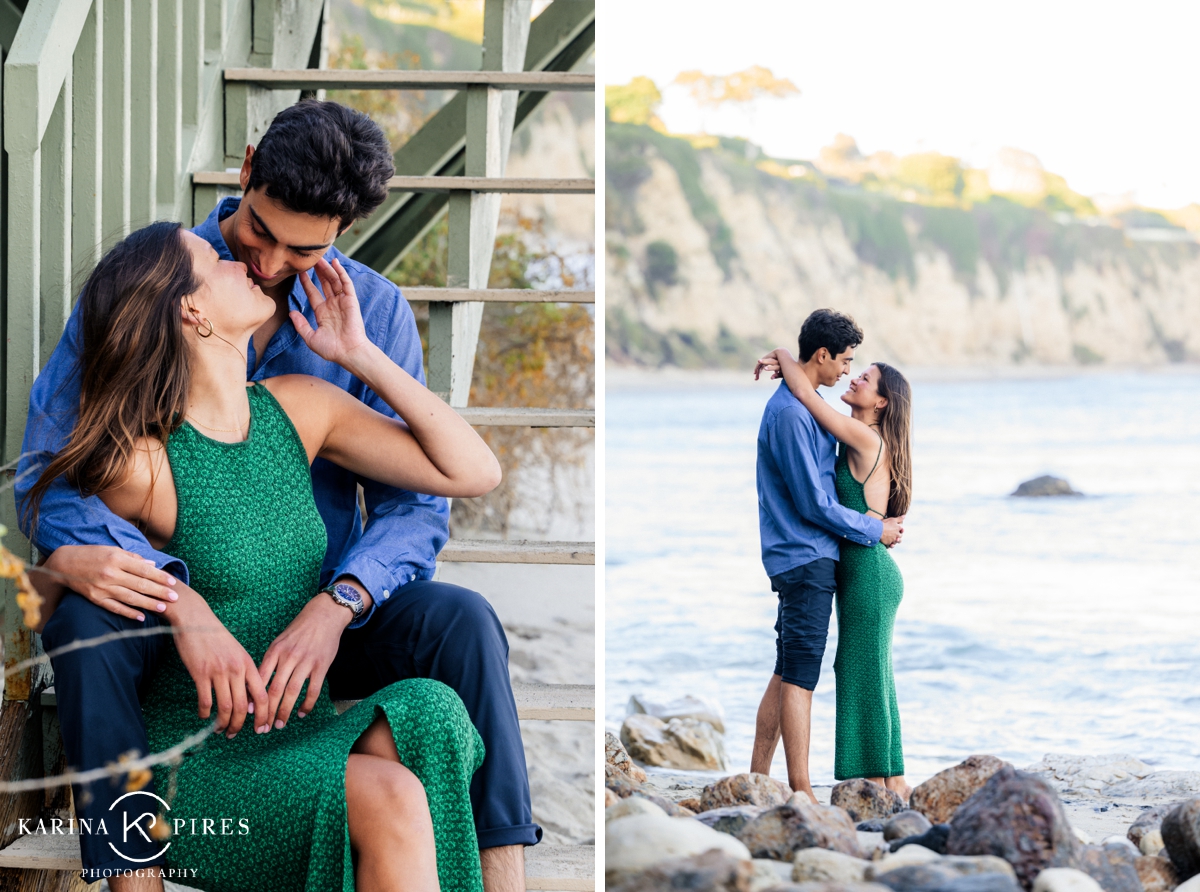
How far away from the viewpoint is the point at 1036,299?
3206 centimetres

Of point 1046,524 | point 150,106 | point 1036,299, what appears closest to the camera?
point 150,106

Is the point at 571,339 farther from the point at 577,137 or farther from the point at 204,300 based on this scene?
the point at 577,137

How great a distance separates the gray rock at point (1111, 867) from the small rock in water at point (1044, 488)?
1482 cm

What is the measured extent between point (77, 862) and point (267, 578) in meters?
0.56

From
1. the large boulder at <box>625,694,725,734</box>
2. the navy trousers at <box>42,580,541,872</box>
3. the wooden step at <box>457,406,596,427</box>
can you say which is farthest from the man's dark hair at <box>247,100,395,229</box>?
the large boulder at <box>625,694,725,734</box>

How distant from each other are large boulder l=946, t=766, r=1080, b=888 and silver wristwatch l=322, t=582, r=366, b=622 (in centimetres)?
94

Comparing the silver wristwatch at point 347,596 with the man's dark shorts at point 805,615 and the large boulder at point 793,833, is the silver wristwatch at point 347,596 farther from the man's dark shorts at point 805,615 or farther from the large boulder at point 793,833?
the man's dark shorts at point 805,615

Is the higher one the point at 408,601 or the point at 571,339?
the point at 571,339

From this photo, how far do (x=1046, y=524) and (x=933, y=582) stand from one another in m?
3.66

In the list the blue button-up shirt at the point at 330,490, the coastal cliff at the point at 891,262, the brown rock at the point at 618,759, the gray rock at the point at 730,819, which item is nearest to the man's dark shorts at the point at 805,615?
the brown rock at the point at 618,759

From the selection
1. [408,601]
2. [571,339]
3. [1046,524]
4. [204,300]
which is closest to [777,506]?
[408,601]

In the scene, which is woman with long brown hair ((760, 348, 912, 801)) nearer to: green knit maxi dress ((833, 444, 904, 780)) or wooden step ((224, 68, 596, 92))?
green knit maxi dress ((833, 444, 904, 780))

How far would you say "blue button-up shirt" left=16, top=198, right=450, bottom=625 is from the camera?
1.48 meters

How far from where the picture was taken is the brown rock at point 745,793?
7.60 feet
